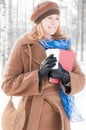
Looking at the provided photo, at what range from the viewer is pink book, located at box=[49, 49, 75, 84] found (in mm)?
3004

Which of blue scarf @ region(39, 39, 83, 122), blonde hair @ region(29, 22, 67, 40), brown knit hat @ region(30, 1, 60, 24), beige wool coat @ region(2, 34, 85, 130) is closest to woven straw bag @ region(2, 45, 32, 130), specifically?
beige wool coat @ region(2, 34, 85, 130)

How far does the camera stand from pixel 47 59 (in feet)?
9.60

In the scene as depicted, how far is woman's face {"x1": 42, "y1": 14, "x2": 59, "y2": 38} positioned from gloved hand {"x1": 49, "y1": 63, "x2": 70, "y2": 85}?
25cm

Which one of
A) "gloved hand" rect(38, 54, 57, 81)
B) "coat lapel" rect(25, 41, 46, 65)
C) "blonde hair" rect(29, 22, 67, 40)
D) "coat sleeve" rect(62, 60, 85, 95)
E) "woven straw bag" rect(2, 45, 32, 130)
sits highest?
"blonde hair" rect(29, 22, 67, 40)

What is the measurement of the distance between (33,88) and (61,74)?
0.70 ft

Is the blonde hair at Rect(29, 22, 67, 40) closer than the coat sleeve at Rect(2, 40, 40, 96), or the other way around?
the coat sleeve at Rect(2, 40, 40, 96)

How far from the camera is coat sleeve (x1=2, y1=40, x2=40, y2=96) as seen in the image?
9.74ft

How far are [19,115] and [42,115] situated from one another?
182mm

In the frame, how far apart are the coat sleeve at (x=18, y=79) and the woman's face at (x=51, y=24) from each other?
24 centimetres

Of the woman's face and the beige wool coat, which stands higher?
the woman's face

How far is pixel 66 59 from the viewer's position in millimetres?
3029

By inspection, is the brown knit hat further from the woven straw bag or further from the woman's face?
the woven straw bag

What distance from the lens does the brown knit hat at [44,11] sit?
3.09 m

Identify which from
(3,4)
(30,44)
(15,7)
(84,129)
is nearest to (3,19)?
(3,4)
